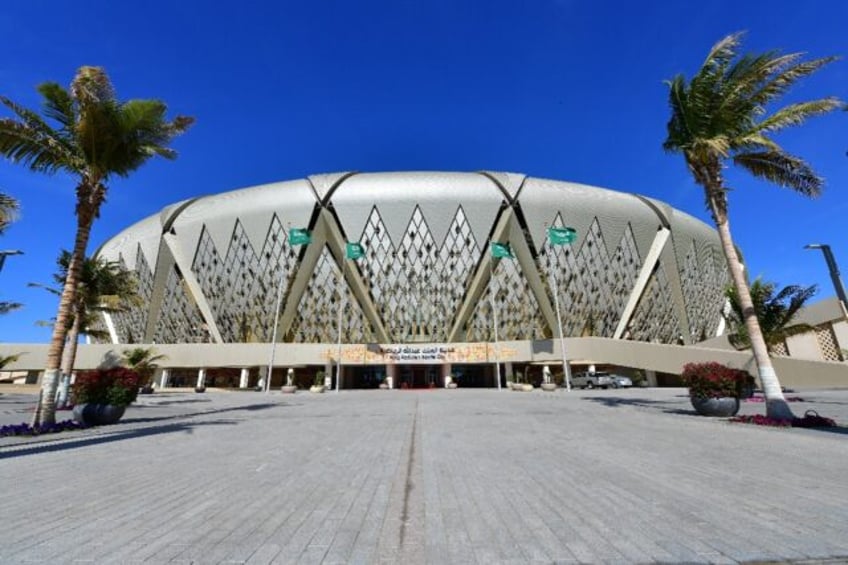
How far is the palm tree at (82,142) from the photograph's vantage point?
12.3 m

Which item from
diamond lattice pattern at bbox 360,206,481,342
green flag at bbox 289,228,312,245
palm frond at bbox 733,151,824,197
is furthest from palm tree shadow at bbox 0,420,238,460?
diamond lattice pattern at bbox 360,206,481,342

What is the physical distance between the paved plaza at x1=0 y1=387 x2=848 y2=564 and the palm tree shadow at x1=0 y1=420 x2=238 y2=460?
0.16 meters

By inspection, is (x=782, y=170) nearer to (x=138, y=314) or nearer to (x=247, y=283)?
(x=247, y=283)

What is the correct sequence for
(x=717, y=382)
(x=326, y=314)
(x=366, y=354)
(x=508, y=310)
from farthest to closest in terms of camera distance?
(x=508, y=310) < (x=326, y=314) < (x=366, y=354) < (x=717, y=382)

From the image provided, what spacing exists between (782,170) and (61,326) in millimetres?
23148

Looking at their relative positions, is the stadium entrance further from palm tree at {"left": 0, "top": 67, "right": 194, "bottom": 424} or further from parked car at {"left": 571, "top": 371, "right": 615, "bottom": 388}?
palm tree at {"left": 0, "top": 67, "right": 194, "bottom": 424}

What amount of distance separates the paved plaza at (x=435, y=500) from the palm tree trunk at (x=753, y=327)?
7.24 ft

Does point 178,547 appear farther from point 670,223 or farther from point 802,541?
point 670,223

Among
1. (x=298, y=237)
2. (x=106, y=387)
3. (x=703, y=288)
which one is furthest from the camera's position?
(x=703, y=288)

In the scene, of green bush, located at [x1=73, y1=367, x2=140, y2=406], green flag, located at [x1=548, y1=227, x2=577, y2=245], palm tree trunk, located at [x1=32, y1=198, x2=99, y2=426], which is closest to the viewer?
palm tree trunk, located at [x1=32, y1=198, x2=99, y2=426]

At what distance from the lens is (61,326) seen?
12625 millimetres

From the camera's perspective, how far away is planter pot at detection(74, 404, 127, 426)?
44.9 ft

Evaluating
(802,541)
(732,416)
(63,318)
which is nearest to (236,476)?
(802,541)

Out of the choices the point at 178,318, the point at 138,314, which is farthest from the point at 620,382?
the point at 138,314
